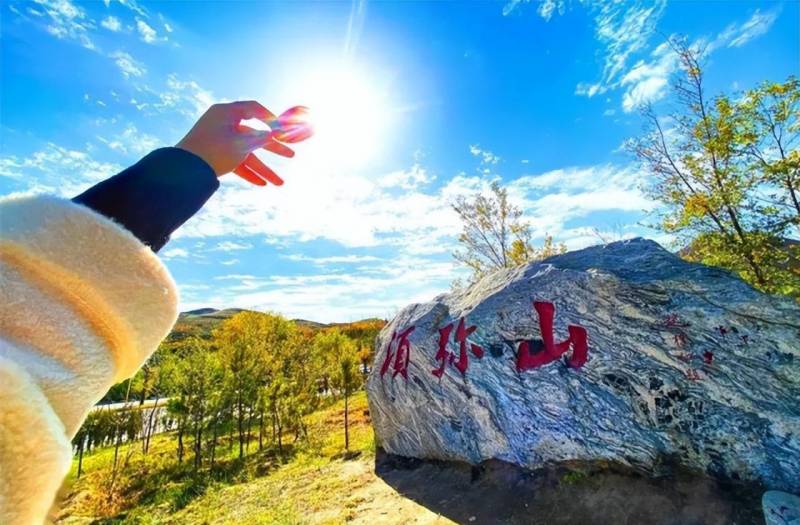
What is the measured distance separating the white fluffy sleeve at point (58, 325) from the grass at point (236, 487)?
7690 millimetres

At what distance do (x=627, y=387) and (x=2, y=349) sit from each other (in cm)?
641

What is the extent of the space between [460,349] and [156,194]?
22.1 ft

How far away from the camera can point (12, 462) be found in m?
0.40

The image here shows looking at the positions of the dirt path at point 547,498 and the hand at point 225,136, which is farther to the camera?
the dirt path at point 547,498

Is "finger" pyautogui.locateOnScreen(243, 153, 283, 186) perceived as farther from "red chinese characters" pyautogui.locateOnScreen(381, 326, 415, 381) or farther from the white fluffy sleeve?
"red chinese characters" pyautogui.locateOnScreen(381, 326, 415, 381)

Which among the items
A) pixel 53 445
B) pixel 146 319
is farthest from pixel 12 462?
pixel 146 319

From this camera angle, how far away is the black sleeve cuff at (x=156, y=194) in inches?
26.4

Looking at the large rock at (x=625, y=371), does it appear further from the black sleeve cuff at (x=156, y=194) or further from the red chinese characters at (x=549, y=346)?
the black sleeve cuff at (x=156, y=194)

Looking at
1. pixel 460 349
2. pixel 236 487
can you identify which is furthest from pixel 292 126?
pixel 236 487

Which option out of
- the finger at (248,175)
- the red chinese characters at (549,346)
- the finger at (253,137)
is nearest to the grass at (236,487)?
the red chinese characters at (549,346)

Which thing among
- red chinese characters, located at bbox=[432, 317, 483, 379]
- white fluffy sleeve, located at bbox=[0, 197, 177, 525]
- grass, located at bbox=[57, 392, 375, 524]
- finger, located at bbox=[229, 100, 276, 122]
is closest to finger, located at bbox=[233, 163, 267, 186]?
finger, located at bbox=[229, 100, 276, 122]

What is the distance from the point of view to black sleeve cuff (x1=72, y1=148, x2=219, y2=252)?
67 centimetres

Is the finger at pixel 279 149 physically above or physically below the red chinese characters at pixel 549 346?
above

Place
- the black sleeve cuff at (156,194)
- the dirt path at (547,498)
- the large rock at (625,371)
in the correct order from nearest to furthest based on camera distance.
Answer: the black sleeve cuff at (156,194) < the dirt path at (547,498) < the large rock at (625,371)
